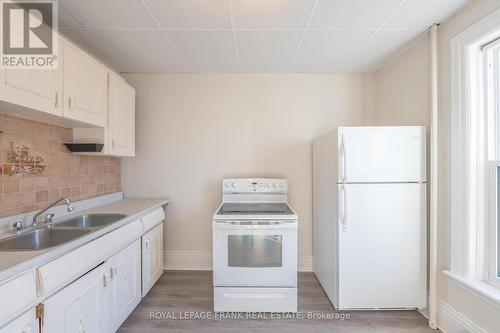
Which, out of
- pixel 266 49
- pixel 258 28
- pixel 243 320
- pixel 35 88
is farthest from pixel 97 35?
pixel 243 320

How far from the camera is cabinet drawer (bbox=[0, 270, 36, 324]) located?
1.01 m

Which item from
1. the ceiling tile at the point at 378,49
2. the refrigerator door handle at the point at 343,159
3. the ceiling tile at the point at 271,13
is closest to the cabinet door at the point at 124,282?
the refrigerator door handle at the point at 343,159

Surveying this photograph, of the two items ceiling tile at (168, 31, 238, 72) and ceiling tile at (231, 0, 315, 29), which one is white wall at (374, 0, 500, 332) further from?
ceiling tile at (168, 31, 238, 72)

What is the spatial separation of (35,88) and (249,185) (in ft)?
6.49

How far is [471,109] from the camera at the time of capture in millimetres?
1783

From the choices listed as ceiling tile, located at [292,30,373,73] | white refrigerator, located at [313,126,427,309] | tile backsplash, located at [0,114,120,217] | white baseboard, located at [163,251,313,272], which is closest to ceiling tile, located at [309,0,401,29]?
ceiling tile, located at [292,30,373,73]

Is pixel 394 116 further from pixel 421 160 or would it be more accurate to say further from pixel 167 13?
pixel 167 13

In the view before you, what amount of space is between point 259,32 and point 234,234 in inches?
65.5

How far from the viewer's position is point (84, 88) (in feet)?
6.44

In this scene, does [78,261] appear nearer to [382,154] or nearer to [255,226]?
[255,226]

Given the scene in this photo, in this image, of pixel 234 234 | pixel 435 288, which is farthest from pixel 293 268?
pixel 435 288

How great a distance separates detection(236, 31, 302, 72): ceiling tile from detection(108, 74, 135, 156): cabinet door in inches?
46.7

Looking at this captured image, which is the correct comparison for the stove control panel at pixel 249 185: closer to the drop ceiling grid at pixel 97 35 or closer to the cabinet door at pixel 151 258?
the cabinet door at pixel 151 258

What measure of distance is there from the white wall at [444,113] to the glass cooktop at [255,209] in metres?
1.20
